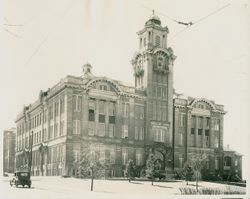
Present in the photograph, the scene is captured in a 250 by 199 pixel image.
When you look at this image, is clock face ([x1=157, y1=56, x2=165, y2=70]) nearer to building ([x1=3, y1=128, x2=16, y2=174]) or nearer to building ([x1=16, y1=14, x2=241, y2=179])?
building ([x1=16, y1=14, x2=241, y2=179])

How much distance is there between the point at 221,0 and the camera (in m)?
7.04

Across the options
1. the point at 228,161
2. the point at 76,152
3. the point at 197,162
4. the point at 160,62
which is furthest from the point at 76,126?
the point at 228,161

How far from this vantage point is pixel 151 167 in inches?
272

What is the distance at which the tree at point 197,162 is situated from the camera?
7.10 meters

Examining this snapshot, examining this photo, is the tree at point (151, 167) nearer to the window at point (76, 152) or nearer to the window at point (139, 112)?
the window at point (139, 112)

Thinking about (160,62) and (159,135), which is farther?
(160,62)

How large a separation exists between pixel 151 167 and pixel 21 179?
2.08 meters

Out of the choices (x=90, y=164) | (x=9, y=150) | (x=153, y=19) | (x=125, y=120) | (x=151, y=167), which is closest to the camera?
(x=9, y=150)

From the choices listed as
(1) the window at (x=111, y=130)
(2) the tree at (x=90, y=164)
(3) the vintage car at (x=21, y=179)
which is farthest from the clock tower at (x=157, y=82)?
(3) the vintage car at (x=21, y=179)

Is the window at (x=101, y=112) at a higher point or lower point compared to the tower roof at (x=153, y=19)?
lower

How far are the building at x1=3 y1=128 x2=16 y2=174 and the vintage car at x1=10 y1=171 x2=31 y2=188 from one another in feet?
0.30

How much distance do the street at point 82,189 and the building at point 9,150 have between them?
0.15 meters

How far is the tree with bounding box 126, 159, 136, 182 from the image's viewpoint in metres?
6.61

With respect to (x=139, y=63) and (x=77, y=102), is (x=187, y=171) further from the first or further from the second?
(x=77, y=102)
